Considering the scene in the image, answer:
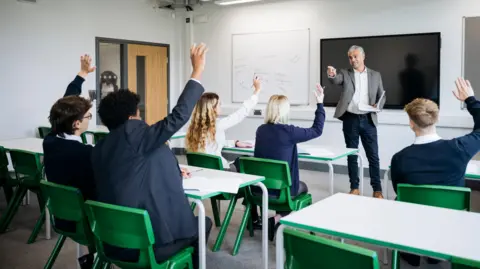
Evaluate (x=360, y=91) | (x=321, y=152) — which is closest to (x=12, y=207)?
(x=321, y=152)

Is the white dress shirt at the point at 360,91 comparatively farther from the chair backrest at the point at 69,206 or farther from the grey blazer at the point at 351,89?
the chair backrest at the point at 69,206

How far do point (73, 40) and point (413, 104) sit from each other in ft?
17.3

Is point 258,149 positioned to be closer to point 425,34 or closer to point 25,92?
point 425,34

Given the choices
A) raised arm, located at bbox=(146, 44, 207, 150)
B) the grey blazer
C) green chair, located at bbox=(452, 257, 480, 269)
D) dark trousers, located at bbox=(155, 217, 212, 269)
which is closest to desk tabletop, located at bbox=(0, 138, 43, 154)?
dark trousers, located at bbox=(155, 217, 212, 269)

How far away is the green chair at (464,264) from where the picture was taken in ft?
4.73

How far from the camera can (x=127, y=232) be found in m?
2.12

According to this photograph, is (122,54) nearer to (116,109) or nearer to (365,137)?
(365,137)

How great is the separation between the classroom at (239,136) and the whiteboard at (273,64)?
23mm

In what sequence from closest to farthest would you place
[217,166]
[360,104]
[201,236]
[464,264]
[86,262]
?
[464,264] → [201,236] → [86,262] → [217,166] → [360,104]

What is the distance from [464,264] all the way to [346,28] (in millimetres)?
5431

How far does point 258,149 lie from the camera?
357 centimetres

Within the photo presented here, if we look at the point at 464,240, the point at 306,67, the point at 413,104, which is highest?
the point at 306,67

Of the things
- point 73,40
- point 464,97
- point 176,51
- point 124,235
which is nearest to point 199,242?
point 124,235

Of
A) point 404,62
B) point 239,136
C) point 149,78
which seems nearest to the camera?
point 404,62
